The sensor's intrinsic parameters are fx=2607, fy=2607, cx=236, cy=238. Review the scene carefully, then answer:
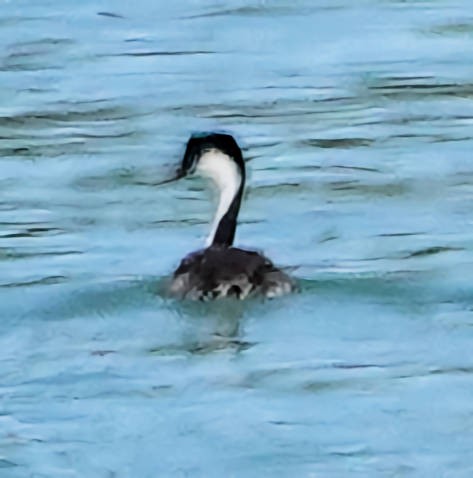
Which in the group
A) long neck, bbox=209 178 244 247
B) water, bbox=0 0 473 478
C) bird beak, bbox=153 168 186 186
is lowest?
water, bbox=0 0 473 478

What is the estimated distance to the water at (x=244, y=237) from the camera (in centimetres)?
1177

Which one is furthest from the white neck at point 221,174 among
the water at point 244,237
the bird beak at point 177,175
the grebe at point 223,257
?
the water at point 244,237

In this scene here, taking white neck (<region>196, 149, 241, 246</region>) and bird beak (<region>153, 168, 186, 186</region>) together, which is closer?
white neck (<region>196, 149, 241, 246</region>)

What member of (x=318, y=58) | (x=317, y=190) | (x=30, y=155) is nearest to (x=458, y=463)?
(x=317, y=190)

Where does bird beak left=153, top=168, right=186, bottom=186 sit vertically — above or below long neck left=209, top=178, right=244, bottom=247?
above

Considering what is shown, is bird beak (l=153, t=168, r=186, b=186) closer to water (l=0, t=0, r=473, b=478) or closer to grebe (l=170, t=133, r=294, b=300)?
grebe (l=170, t=133, r=294, b=300)

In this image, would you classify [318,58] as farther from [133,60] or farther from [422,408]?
[422,408]

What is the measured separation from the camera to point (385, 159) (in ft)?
57.7

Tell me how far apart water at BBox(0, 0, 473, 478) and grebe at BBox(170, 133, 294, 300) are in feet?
0.39

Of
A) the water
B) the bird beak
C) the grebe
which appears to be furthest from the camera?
the bird beak

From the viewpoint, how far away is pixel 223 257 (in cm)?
1376

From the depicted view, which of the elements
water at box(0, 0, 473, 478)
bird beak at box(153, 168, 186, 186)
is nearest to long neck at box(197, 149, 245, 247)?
bird beak at box(153, 168, 186, 186)

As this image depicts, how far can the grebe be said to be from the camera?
13.5m

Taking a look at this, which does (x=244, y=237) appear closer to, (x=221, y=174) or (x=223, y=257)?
(x=221, y=174)
